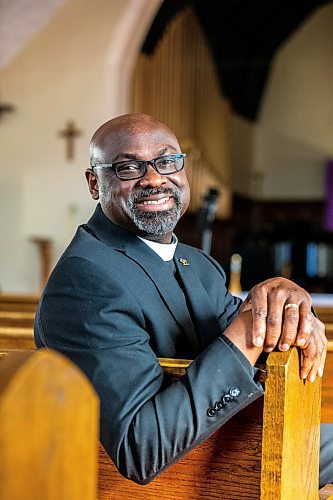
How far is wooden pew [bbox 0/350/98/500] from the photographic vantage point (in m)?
0.81

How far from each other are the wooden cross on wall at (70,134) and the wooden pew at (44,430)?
734cm

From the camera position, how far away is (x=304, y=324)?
4.96 ft

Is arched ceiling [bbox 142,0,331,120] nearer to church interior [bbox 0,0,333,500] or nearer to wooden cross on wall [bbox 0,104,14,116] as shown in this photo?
church interior [bbox 0,0,333,500]

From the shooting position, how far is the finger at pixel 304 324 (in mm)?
1501

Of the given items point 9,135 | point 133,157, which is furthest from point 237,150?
point 133,157

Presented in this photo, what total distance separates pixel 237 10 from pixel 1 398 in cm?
1103

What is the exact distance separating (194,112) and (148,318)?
8885 mm

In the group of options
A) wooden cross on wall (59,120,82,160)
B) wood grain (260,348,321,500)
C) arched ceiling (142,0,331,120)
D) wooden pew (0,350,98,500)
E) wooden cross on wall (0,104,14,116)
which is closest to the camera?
wooden pew (0,350,98,500)

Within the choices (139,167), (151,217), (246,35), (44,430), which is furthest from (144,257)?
(246,35)

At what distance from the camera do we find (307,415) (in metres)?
1.59

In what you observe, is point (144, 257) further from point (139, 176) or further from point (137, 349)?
point (137, 349)

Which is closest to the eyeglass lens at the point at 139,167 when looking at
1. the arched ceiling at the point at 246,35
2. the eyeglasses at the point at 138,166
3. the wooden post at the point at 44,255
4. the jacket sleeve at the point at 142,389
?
the eyeglasses at the point at 138,166

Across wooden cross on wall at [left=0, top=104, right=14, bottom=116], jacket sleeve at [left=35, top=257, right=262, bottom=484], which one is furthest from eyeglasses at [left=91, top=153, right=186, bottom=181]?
wooden cross on wall at [left=0, top=104, right=14, bottom=116]

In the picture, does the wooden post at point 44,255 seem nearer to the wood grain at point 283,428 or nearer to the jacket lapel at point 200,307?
the jacket lapel at point 200,307
